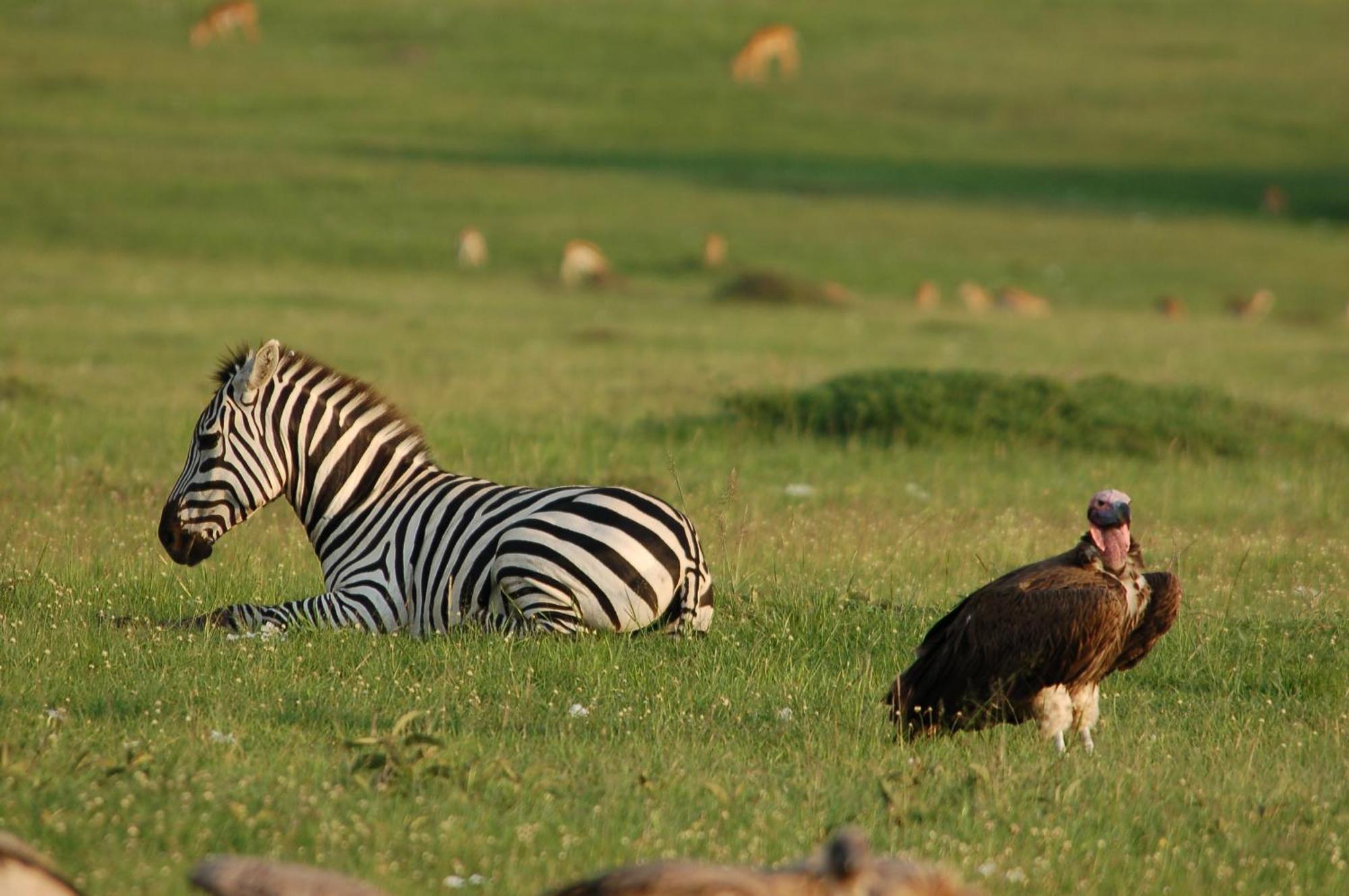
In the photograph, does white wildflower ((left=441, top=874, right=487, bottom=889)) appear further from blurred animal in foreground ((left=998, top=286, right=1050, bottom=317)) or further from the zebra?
blurred animal in foreground ((left=998, top=286, right=1050, bottom=317))

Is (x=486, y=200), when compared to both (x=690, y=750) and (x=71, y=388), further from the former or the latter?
(x=690, y=750)

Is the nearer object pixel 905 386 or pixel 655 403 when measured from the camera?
pixel 905 386

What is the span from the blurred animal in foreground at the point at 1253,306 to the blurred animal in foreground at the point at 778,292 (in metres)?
7.99

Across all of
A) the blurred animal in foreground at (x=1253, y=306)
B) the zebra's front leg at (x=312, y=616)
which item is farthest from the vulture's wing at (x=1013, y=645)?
the blurred animal in foreground at (x=1253, y=306)

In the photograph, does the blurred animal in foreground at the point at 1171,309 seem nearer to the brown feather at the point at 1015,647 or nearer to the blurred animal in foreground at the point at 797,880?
the brown feather at the point at 1015,647

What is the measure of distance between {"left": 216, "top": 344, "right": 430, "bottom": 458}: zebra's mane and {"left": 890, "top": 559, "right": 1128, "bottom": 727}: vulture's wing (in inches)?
142

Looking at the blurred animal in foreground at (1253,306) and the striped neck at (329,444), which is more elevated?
the blurred animal in foreground at (1253,306)

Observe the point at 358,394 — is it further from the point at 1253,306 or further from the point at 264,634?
the point at 1253,306

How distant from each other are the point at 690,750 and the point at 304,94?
4920cm

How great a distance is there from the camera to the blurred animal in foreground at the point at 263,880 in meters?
4.20

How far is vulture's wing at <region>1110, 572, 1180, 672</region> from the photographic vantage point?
280 inches

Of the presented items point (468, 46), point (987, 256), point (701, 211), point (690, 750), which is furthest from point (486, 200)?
point (690, 750)

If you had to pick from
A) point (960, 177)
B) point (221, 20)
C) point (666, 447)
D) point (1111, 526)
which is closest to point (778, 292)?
point (666, 447)

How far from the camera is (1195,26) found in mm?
66500
